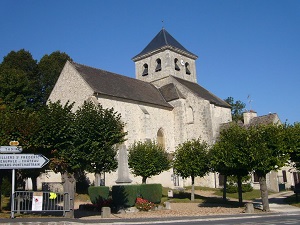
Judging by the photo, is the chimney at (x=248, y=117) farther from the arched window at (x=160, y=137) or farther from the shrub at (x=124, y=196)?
the shrub at (x=124, y=196)

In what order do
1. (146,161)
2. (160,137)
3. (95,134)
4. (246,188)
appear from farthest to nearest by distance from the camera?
(160,137) < (246,188) < (146,161) < (95,134)

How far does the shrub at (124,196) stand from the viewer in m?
18.1

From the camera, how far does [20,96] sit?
1303 inches

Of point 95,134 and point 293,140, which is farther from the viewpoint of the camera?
point 293,140

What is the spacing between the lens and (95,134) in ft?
50.5

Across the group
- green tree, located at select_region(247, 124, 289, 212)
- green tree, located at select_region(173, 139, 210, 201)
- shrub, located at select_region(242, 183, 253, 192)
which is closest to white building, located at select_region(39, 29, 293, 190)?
shrub, located at select_region(242, 183, 253, 192)

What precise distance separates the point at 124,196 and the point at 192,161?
7.93 m

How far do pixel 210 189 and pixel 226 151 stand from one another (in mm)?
15426

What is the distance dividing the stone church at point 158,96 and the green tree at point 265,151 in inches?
557

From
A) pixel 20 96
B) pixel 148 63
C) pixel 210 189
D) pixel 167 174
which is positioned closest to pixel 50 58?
pixel 20 96

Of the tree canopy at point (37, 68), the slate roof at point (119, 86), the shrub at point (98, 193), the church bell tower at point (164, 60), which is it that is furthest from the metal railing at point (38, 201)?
the church bell tower at point (164, 60)

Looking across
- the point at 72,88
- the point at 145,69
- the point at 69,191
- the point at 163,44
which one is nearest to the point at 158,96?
the point at 145,69

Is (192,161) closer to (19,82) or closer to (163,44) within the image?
(19,82)

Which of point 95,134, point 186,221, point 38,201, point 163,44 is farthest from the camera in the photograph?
point 163,44
